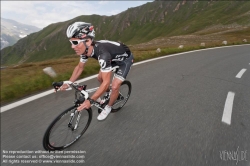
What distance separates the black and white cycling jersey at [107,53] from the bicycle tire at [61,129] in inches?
40.9

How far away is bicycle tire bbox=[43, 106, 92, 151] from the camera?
10.6 feet

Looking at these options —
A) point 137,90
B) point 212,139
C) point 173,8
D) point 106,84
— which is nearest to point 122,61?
point 106,84

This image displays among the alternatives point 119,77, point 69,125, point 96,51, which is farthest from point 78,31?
point 69,125

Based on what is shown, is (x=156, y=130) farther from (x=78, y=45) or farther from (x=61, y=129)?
(x=78, y=45)

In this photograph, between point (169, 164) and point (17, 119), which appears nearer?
point (169, 164)

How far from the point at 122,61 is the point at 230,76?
19.3ft

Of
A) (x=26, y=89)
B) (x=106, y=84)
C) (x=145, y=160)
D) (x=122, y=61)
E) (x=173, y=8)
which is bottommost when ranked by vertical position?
(x=145, y=160)

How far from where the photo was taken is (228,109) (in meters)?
4.75

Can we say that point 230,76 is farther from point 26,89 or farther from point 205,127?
point 26,89

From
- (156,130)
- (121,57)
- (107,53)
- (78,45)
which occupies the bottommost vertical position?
(156,130)

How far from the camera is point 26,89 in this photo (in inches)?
221

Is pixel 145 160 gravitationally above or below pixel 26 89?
below

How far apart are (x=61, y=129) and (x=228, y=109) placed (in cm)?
420

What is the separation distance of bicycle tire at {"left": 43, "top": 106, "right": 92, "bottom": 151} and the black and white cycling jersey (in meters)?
1.04
